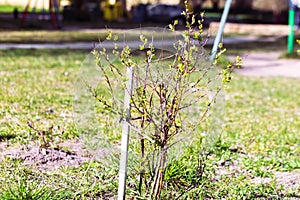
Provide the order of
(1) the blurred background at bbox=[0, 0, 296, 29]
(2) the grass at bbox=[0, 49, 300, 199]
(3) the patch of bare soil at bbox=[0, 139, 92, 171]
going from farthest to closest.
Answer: (1) the blurred background at bbox=[0, 0, 296, 29]
(3) the patch of bare soil at bbox=[0, 139, 92, 171]
(2) the grass at bbox=[0, 49, 300, 199]

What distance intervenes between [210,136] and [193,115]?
3.24 ft

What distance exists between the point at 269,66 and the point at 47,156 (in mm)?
8962

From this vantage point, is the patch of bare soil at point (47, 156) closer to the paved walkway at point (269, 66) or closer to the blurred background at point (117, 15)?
the paved walkway at point (269, 66)

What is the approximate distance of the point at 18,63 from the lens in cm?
979

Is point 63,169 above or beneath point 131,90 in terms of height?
beneath

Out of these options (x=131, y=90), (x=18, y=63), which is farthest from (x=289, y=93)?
(x=131, y=90)

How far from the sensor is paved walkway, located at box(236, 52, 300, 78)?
37.0 ft

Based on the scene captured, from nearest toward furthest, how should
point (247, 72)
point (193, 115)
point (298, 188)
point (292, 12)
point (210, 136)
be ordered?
1. point (298, 188)
2. point (210, 136)
3. point (193, 115)
4. point (247, 72)
5. point (292, 12)

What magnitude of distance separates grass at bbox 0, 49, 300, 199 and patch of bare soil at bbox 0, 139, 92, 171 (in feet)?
0.30

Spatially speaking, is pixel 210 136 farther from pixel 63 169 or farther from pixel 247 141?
pixel 63 169

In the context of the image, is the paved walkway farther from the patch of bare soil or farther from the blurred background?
the blurred background

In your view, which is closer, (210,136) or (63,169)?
(63,169)

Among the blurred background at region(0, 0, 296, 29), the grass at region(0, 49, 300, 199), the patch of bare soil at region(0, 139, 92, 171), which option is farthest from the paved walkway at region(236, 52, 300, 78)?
the blurred background at region(0, 0, 296, 29)

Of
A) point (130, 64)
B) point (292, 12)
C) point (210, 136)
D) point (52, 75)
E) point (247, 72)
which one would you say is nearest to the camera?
point (130, 64)
